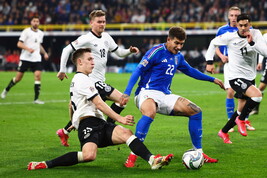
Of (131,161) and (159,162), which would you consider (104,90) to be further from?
(159,162)

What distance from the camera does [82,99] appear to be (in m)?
7.54

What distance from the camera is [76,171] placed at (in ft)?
24.3

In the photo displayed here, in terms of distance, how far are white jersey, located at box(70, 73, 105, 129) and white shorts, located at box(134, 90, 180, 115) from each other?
27.9 inches

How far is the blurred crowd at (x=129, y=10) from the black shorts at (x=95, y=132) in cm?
2807

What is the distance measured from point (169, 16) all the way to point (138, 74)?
2981 centimetres

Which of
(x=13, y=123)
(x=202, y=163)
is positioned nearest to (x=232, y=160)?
(x=202, y=163)

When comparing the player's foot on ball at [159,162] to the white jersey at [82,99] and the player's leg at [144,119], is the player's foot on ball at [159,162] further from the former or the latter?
the white jersey at [82,99]

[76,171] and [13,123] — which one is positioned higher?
[76,171]

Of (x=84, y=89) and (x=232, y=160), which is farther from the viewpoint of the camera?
(x=232, y=160)

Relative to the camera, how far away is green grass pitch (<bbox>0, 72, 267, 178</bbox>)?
7.37m

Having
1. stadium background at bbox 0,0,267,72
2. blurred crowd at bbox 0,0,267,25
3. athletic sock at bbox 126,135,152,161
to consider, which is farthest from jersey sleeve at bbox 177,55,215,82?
blurred crowd at bbox 0,0,267,25

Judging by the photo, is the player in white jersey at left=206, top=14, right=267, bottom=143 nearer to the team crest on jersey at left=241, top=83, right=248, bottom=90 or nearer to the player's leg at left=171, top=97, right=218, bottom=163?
the team crest on jersey at left=241, top=83, right=248, bottom=90

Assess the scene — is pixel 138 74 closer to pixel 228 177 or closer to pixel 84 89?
pixel 84 89

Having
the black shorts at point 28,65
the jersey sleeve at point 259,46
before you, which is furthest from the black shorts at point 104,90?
the black shorts at point 28,65
